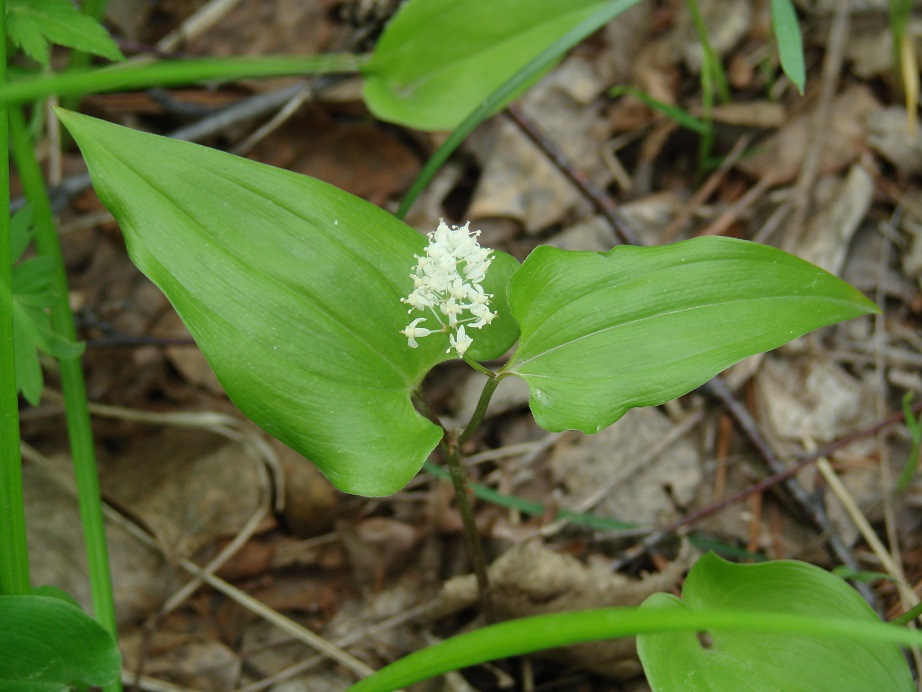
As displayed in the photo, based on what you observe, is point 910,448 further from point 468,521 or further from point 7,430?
point 7,430

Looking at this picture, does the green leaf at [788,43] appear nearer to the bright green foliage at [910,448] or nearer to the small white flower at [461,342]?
the bright green foliage at [910,448]

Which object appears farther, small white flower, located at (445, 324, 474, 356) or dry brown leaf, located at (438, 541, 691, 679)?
dry brown leaf, located at (438, 541, 691, 679)

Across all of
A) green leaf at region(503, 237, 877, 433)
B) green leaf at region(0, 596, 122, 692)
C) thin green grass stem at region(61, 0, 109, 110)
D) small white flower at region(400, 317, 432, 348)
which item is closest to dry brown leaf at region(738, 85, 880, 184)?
green leaf at region(503, 237, 877, 433)

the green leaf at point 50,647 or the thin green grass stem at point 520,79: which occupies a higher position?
the thin green grass stem at point 520,79

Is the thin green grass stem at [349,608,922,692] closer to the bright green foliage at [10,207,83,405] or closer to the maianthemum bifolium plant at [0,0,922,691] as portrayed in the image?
the maianthemum bifolium plant at [0,0,922,691]

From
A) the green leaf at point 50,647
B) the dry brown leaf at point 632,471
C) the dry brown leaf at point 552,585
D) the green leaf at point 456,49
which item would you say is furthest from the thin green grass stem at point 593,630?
the green leaf at point 456,49

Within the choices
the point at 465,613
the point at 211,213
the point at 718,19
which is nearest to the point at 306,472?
the point at 465,613

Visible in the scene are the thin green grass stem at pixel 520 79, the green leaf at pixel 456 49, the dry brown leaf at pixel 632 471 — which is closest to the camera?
the thin green grass stem at pixel 520 79
